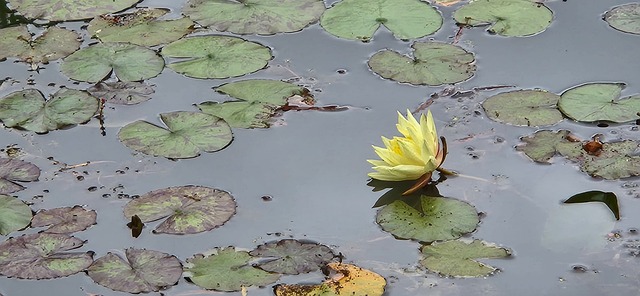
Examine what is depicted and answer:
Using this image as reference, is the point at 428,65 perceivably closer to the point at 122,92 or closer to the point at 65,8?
the point at 122,92

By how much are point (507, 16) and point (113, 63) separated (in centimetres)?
179

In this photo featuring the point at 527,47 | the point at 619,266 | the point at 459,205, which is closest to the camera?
the point at 619,266

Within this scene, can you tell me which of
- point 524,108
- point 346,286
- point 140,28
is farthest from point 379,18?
point 346,286

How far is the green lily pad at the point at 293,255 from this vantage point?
338 centimetres

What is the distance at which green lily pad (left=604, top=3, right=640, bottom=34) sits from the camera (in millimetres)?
4672

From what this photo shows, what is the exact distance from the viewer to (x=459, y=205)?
11.9 feet

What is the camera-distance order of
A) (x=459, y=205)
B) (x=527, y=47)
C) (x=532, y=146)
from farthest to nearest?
1. (x=527, y=47)
2. (x=532, y=146)
3. (x=459, y=205)

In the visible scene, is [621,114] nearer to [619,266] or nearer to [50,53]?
[619,266]

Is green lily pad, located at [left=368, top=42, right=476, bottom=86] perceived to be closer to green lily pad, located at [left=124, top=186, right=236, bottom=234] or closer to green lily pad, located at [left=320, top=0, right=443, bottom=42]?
green lily pad, located at [left=320, top=0, right=443, bottom=42]

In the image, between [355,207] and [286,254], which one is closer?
[286,254]

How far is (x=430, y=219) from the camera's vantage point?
357cm

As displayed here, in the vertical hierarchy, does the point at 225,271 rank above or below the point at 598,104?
below

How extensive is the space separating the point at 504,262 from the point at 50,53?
2.34 meters

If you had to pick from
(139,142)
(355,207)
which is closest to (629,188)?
(355,207)
